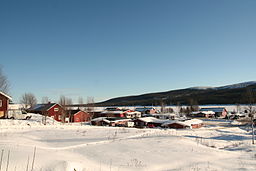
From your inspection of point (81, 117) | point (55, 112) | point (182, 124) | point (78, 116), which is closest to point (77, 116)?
point (78, 116)

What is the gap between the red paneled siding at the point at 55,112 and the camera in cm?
5278

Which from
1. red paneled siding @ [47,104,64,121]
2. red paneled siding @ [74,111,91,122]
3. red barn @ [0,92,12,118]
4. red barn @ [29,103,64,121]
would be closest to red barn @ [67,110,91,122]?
red paneled siding @ [74,111,91,122]

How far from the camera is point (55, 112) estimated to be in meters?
54.0

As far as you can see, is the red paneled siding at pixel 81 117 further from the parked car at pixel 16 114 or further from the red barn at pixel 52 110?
the parked car at pixel 16 114

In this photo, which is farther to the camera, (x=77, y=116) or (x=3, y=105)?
(x=77, y=116)

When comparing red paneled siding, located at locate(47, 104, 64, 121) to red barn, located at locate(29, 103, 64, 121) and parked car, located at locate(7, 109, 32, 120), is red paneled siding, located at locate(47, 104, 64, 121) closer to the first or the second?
red barn, located at locate(29, 103, 64, 121)

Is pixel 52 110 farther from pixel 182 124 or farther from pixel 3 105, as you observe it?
pixel 182 124

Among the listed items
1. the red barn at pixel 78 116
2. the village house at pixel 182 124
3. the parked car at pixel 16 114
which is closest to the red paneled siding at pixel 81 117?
→ the red barn at pixel 78 116

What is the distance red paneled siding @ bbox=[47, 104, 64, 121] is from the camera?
2078 inches

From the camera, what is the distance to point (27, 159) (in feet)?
24.7

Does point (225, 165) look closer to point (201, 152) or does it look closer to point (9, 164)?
point (201, 152)

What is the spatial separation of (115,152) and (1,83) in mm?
36059

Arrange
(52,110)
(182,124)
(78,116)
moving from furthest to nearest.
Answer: (78,116), (52,110), (182,124)

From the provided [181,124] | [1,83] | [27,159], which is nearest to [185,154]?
[27,159]
